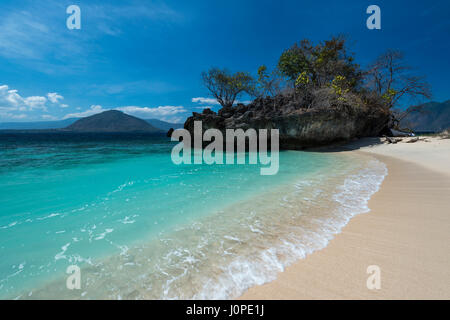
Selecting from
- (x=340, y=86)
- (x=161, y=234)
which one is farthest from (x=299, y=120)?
(x=161, y=234)

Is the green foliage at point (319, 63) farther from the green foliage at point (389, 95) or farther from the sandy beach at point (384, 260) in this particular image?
the sandy beach at point (384, 260)

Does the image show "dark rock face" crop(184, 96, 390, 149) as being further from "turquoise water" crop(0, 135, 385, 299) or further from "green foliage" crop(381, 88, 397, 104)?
"turquoise water" crop(0, 135, 385, 299)

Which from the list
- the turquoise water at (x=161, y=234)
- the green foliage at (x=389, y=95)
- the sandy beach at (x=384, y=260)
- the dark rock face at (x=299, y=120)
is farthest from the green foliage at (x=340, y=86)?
the sandy beach at (x=384, y=260)

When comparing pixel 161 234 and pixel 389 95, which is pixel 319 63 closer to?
pixel 389 95

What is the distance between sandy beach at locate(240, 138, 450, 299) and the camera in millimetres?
1816

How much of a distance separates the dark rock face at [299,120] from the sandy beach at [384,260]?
14.6 m

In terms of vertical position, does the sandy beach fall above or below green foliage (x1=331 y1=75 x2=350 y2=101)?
below

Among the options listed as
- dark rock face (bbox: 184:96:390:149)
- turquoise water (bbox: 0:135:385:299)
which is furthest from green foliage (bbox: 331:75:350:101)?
turquoise water (bbox: 0:135:385:299)

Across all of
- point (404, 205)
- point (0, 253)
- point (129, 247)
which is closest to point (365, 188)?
point (404, 205)

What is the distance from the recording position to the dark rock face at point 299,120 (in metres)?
17.3

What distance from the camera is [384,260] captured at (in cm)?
225

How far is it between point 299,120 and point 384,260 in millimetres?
16910

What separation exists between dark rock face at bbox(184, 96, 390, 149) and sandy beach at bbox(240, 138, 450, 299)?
Answer: 1457 centimetres
